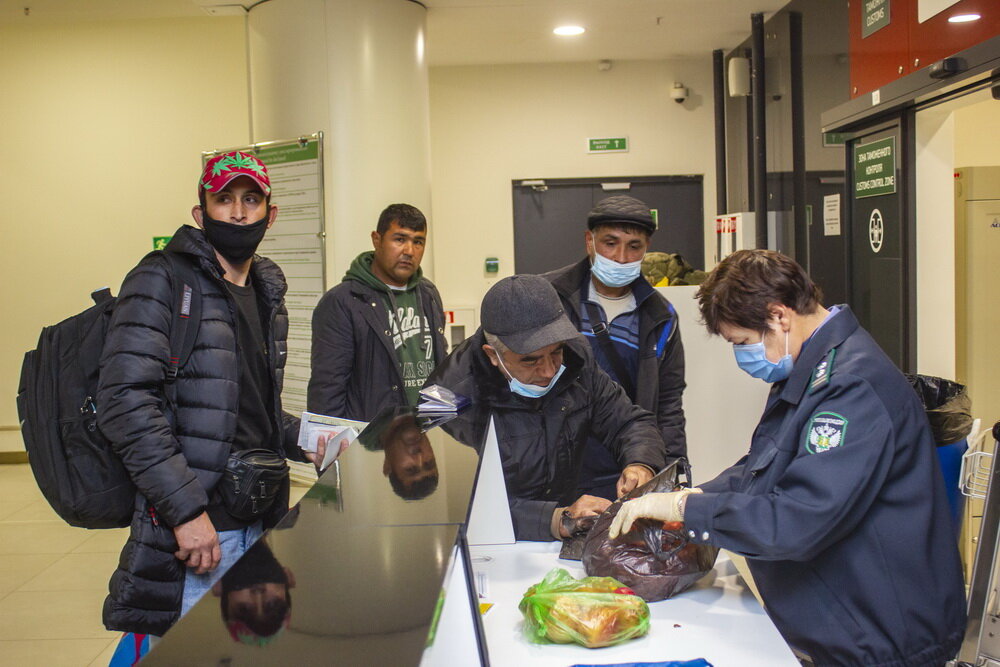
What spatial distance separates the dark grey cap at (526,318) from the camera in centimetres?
206

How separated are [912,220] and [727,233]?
3003 mm

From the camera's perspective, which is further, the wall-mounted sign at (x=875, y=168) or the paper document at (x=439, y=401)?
the wall-mounted sign at (x=875, y=168)

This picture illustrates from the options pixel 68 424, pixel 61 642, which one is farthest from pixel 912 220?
pixel 61 642

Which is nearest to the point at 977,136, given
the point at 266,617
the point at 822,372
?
the point at 822,372

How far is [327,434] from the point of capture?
83.4 inches

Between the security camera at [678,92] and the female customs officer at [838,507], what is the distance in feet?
20.7

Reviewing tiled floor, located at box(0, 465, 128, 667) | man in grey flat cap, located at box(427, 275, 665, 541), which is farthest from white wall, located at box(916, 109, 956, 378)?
tiled floor, located at box(0, 465, 128, 667)

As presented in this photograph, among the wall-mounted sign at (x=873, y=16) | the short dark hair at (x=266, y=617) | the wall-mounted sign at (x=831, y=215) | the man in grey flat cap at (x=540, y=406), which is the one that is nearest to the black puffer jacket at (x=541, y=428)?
the man in grey flat cap at (x=540, y=406)

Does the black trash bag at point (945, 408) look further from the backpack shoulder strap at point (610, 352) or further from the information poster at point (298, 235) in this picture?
the information poster at point (298, 235)

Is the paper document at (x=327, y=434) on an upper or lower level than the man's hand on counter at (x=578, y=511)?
upper

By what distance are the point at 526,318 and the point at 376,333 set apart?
1395mm

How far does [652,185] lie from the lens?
26.2 ft

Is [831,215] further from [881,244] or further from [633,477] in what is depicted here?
[633,477]

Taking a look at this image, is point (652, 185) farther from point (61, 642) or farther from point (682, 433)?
point (61, 642)
